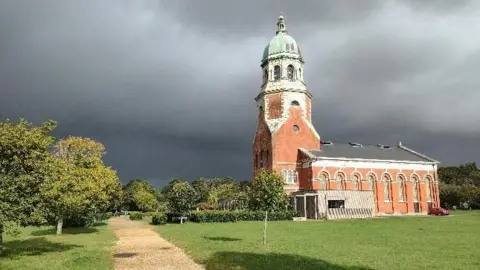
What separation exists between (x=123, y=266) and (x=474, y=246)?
658 inches

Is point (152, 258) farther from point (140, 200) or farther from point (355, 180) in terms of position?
point (140, 200)

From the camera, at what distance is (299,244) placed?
898 inches

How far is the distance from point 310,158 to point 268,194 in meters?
9.93

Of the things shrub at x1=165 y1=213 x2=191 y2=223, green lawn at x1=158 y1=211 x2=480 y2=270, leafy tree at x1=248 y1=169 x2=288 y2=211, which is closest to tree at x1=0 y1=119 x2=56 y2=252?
green lawn at x1=158 y1=211 x2=480 y2=270

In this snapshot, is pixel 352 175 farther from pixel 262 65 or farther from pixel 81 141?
pixel 81 141

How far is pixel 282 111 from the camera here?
6300cm

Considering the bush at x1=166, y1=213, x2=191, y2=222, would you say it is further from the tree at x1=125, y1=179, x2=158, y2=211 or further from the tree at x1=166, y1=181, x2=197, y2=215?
the tree at x1=125, y1=179, x2=158, y2=211

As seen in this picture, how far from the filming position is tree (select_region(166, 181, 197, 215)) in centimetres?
5022

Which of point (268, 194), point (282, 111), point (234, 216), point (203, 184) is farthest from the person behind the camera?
point (203, 184)

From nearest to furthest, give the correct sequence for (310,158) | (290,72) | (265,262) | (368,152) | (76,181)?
(265,262) < (76,181) < (310,158) < (290,72) < (368,152)

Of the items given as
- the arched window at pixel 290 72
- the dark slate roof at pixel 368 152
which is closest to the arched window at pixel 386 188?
the dark slate roof at pixel 368 152

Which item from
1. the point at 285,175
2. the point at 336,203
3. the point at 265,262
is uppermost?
the point at 285,175

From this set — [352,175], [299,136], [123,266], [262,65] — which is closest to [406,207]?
[352,175]

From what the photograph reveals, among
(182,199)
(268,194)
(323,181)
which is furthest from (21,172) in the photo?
(323,181)
